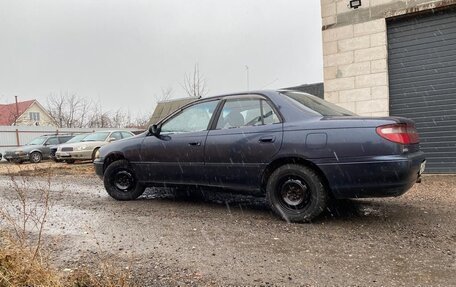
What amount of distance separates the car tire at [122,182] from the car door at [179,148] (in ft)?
1.13

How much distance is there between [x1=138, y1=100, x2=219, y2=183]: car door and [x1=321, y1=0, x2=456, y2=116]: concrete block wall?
4.90 m

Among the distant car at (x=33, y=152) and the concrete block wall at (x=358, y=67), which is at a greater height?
the concrete block wall at (x=358, y=67)

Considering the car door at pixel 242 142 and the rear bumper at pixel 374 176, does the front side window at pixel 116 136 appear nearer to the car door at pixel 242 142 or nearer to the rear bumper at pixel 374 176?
the car door at pixel 242 142

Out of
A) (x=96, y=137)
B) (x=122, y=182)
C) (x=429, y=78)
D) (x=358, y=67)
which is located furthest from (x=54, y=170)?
(x=429, y=78)

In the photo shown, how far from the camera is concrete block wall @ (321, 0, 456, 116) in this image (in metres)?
8.72

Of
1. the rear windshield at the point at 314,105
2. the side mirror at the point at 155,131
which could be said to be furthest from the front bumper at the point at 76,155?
the rear windshield at the point at 314,105

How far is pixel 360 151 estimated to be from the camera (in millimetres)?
4164

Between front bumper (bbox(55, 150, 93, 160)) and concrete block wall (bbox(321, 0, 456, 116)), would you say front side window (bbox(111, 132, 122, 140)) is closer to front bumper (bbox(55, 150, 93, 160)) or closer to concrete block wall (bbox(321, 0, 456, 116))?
front bumper (bbox(55, 150, 93, 160))

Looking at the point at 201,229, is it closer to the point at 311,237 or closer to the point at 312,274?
the point at 311,237

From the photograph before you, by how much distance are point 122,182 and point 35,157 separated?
16.1m

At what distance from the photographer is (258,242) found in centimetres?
386

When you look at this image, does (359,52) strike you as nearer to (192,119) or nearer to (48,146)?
(192,119)

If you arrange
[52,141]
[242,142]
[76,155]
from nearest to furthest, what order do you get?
[242,142] → [76,155] → [52,141]

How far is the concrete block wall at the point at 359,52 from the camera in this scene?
8719 mm
